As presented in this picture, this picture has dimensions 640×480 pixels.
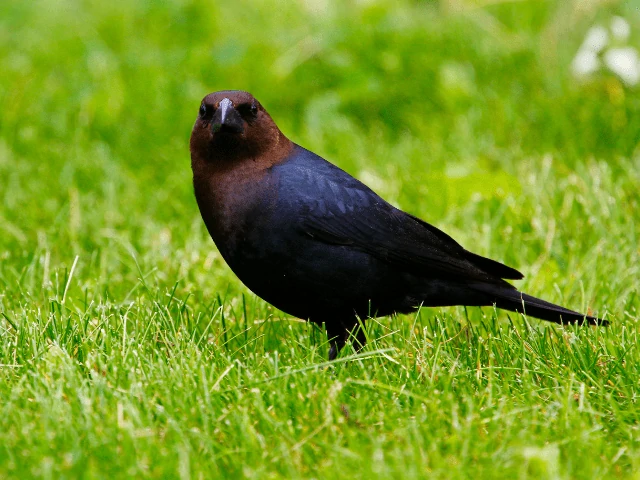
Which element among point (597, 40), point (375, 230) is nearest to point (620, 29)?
point (597, 40)

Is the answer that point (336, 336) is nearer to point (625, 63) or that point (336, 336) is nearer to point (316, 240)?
point (316, 240)

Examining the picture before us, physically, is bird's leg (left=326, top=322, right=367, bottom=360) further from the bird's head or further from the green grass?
the bird's head

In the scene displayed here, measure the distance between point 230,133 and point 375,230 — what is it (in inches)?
23.7

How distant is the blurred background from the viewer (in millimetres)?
4180

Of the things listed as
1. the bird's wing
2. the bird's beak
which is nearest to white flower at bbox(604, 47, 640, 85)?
the bird's wing

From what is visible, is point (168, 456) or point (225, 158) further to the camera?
point (225, 158)

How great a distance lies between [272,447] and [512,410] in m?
0.63

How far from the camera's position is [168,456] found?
2.18m

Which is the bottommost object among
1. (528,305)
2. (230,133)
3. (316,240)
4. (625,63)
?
(528,305)

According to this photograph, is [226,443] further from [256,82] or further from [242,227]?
[256,82]

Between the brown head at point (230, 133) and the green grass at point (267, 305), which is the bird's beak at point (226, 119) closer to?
the brown head at point (230, 133)

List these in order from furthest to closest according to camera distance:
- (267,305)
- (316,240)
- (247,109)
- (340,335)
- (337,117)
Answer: (337,117), (267,305), (340,335), (247,109), (316,240)

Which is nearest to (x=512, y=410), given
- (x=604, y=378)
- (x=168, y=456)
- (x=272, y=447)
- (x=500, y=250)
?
(x=604, y=378)

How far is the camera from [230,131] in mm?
3125
